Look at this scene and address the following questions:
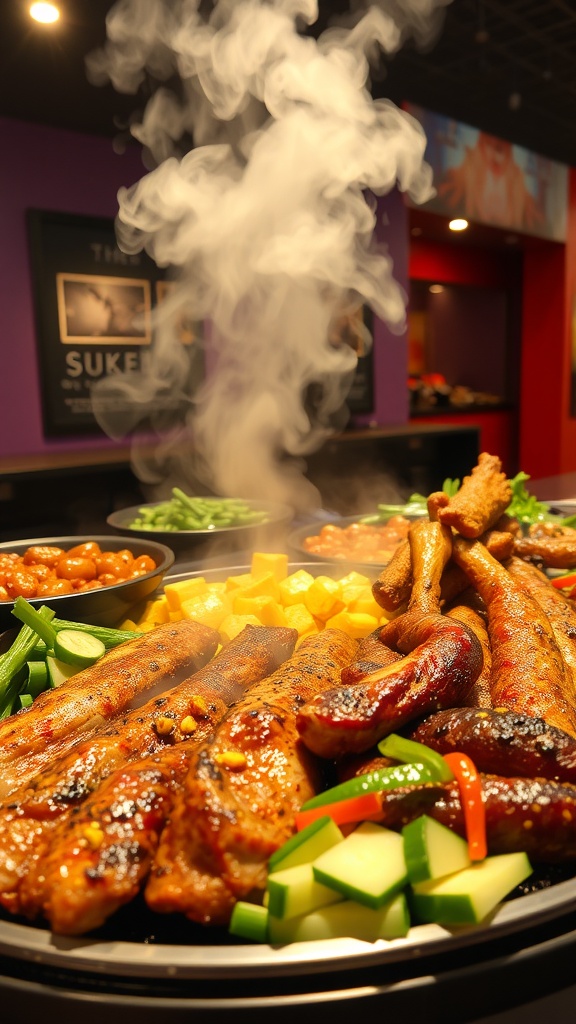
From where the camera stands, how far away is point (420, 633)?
1381 millimetres

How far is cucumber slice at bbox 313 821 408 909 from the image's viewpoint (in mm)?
850

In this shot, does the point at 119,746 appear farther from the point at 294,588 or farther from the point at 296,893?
the point at 294,588

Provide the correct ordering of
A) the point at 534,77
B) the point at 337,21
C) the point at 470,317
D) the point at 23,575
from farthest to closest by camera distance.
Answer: the point at 470,317, the point at 534,77, the point at 337,21, the point at 23,575

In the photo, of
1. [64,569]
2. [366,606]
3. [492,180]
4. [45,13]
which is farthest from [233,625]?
[492,180]

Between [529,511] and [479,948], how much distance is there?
2614 millimetres

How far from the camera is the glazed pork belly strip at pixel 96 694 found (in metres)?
1.22

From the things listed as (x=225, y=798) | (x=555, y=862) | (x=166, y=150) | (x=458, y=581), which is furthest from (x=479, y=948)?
(x=166, y=150)

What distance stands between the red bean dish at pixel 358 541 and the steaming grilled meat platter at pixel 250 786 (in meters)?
1.05

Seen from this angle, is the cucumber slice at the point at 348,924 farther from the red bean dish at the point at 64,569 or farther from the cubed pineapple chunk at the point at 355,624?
the red bean dish at the point at 64,569

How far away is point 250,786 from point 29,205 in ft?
20.6

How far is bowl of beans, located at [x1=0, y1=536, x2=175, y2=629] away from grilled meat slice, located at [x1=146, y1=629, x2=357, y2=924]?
0.86 meters

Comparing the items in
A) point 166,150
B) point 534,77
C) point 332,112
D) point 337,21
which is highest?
point 534,77

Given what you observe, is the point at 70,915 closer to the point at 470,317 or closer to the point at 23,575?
the point at 23,575

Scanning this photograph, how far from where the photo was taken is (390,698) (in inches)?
43.3
